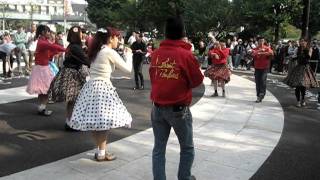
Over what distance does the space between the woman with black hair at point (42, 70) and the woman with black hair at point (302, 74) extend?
559 centimetres

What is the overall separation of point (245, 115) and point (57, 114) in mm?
3802

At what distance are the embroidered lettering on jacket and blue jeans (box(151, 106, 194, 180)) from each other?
0.31 metres

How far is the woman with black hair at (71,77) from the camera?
7.73 m

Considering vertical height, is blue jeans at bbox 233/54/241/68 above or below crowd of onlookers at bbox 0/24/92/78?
below

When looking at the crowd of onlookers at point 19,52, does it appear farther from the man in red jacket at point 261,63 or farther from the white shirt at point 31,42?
the man in red jacket at point 261,63

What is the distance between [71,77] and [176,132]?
3492mm

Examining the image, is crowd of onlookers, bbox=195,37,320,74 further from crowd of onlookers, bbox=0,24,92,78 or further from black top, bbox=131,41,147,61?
black top, bbox=131,41,147,61

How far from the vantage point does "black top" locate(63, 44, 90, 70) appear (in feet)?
25.2

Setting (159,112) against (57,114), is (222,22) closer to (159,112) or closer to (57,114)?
(57,114)

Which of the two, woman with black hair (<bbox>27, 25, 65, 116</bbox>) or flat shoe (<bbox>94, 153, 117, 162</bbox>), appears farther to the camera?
woman with black hair (<bbox>27, 25, 65, 116</bbox>)

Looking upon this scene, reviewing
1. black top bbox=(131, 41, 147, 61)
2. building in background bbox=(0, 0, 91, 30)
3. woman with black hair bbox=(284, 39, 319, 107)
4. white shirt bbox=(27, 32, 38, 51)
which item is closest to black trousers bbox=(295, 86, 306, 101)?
woman with black hair bbox=(284, 39, 319, 107)

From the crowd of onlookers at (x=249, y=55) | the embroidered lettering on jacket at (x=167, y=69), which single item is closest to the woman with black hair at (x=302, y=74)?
the embroidered lettering on jacket at (x=167, y=69)

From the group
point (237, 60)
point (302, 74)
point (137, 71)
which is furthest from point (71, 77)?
point (237, 60)

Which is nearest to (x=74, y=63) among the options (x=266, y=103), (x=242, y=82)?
(x=266, y=103)
